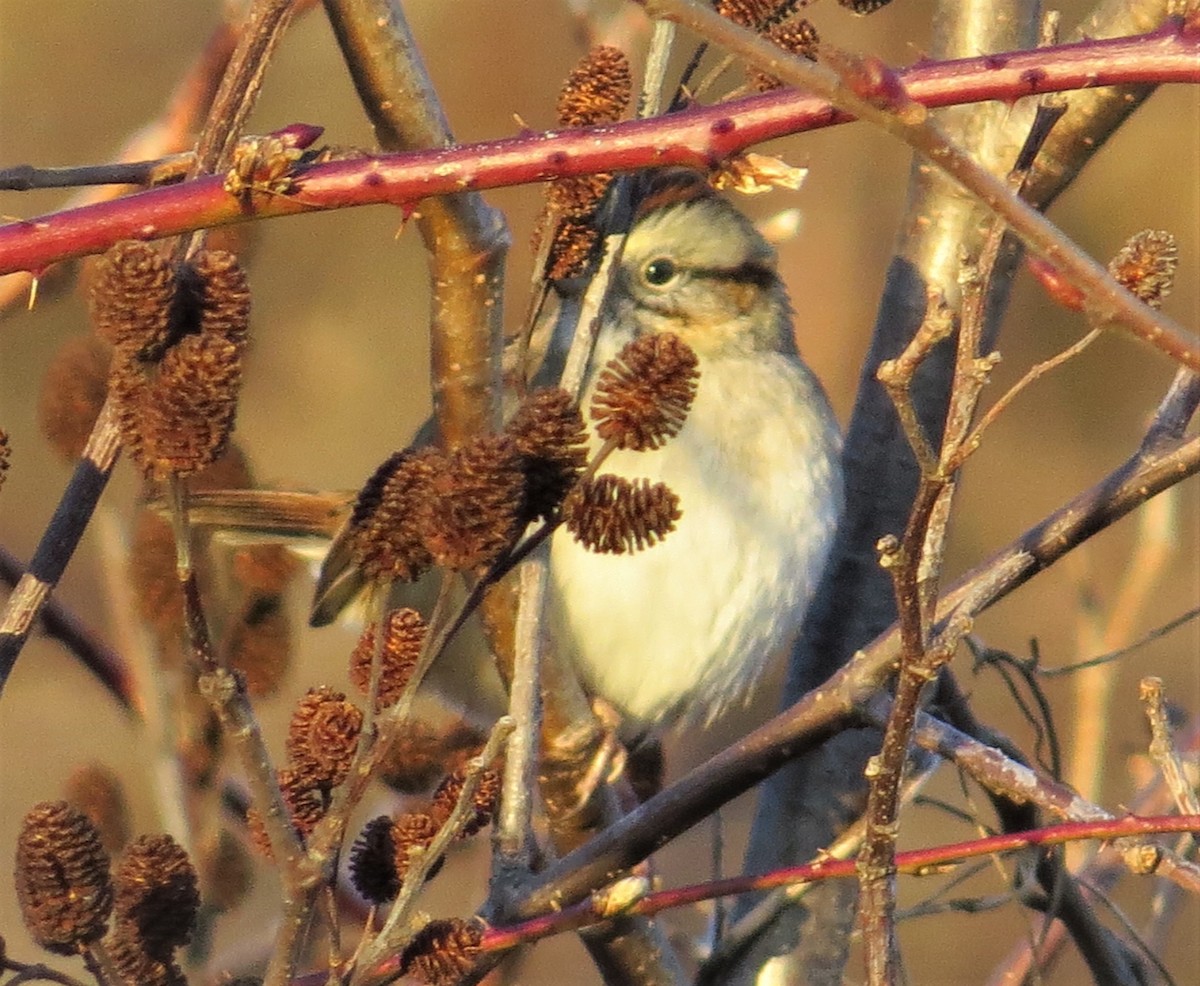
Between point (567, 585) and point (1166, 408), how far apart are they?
101cm

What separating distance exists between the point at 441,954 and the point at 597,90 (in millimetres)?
698

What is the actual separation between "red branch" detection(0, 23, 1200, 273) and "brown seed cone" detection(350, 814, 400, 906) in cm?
47

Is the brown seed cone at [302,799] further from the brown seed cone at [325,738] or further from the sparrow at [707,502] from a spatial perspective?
the sparrow at [707,502]

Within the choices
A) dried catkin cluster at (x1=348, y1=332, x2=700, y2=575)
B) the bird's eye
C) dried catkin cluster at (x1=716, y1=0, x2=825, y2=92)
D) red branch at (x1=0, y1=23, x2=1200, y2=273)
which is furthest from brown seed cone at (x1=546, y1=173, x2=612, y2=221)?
the bird's eye

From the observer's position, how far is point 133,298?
910 millimetres

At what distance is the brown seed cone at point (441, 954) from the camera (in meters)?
1.15

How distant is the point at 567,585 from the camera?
2314mm

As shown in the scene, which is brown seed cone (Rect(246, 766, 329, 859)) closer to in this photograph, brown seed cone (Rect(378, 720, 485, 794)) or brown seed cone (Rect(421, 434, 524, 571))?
brown seed cone (Rect(421, 434, 524, 571))

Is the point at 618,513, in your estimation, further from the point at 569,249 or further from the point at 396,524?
the point at 569,249

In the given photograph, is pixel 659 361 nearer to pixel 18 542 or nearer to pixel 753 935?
pixel 753 935

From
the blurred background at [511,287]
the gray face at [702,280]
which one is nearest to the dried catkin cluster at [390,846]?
the gray face at [702,280]

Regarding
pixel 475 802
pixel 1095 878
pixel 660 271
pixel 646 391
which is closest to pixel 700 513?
pixel 660 271

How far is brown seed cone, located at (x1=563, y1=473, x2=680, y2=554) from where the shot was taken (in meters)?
1.14

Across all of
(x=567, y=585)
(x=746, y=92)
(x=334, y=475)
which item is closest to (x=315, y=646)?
(x=334, y=475)
